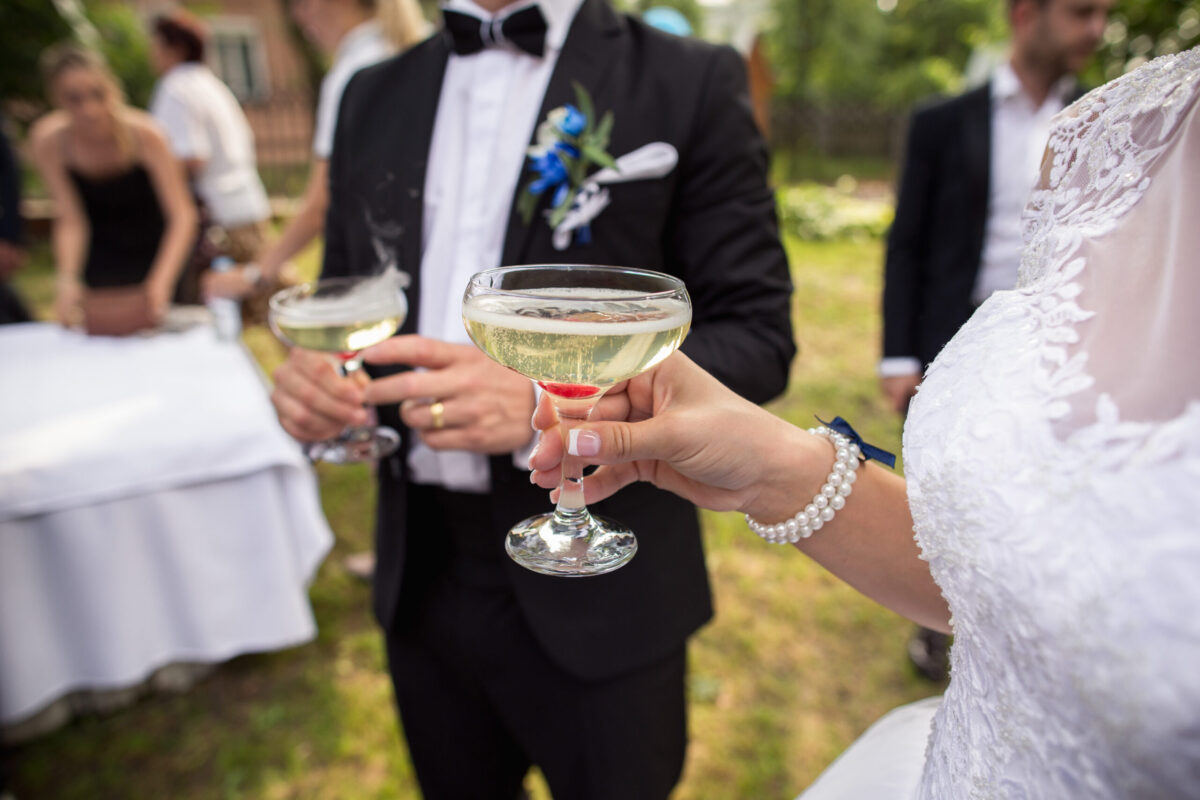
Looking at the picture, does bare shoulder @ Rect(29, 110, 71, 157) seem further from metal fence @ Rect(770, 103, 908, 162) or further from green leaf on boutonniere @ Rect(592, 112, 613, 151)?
metal fence @ Rect(770, 103, 908, 162)

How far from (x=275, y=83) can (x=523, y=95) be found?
22112mm

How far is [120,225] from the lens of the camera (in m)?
4.63

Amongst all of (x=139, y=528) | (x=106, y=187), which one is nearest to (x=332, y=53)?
(x=106, y=187)

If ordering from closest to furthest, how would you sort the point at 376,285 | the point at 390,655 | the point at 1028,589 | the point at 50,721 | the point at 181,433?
the point at 1028,589 < the point at 376,285 < the point at 390,655 < the point at 181,433 < the point at 50,721

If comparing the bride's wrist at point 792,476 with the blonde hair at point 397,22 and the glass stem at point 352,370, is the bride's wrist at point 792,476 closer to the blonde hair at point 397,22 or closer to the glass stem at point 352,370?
the glass stem at point 352,370

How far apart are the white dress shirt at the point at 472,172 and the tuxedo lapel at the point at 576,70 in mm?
40

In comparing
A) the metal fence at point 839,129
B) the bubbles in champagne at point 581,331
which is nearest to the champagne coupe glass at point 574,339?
the bubbles in champagne at point 581,331

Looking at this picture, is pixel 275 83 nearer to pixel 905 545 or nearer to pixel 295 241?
pixel 295 241

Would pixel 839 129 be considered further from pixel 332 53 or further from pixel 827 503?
pixel 827 503

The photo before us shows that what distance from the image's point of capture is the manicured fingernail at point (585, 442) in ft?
3.13

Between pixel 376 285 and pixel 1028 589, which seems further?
pixel 376 285

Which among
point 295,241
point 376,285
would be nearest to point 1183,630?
point 376,285

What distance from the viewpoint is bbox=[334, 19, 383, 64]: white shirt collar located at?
12.5 ft

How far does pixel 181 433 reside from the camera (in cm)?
278
